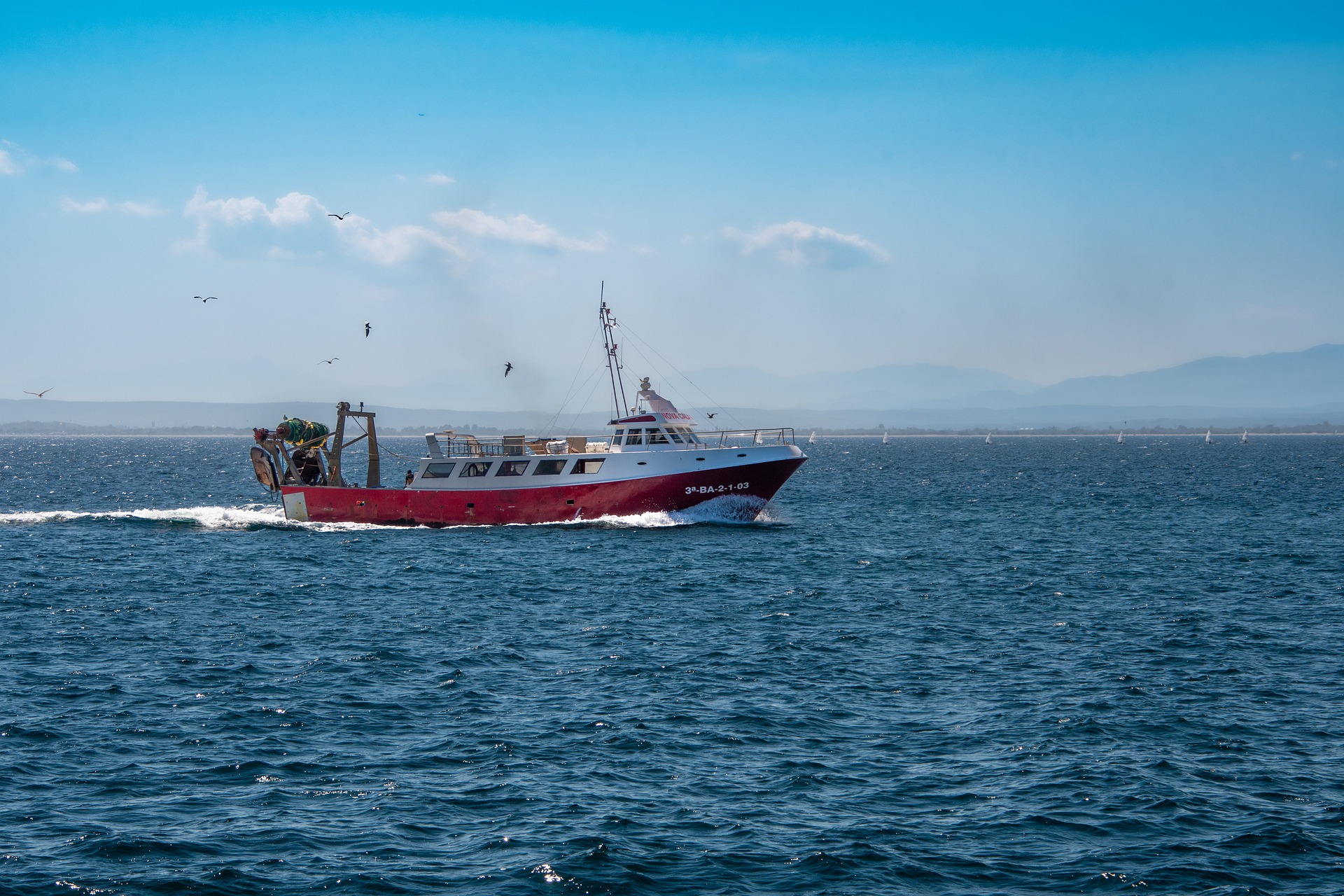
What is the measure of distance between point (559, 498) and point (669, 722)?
108 feet

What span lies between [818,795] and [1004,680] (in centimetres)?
→ 910

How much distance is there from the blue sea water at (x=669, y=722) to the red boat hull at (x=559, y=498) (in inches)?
225

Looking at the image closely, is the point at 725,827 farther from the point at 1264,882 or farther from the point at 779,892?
the point at 1264,882

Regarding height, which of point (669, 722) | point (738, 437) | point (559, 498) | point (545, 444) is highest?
point (738, 437)

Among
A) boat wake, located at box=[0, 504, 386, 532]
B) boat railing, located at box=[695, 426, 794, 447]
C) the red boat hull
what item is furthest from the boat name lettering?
boat wake, located at box=[0, 504, 386, 532]

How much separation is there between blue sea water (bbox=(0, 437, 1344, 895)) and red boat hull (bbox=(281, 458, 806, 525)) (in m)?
5.71

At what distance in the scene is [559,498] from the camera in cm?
5431

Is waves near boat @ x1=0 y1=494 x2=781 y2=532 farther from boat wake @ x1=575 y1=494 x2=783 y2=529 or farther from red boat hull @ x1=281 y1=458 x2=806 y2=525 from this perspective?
red boat hull @ x1=281 y1=458 x2=806 y2=525

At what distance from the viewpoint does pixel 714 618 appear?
3300cm

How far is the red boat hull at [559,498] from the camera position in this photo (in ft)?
175

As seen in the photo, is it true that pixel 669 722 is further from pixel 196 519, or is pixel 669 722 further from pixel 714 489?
pixel 196 519

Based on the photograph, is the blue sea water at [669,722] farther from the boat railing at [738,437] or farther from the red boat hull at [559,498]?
the boat railing at [738,437]

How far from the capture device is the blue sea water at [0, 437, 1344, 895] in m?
15.6

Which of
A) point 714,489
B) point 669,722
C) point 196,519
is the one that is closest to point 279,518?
point 196,519
